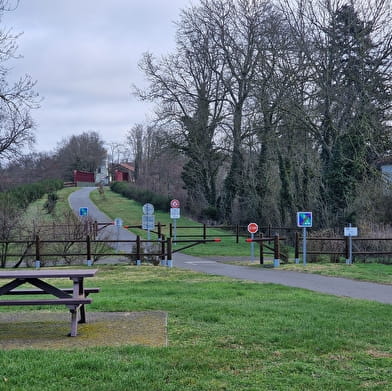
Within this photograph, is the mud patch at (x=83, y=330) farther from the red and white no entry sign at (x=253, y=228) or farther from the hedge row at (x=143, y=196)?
the hedge row at (x=143, y=196)

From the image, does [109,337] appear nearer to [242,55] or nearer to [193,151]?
[242,55]

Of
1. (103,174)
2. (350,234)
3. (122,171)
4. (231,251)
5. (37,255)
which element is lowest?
(231,251)

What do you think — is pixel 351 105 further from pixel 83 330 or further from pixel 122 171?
pixel 122 171

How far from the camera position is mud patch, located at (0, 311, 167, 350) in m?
6.86

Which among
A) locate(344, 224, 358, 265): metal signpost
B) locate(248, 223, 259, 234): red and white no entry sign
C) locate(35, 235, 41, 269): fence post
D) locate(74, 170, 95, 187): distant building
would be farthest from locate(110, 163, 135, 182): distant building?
locate(344, 224, 358, 265): metal signpost

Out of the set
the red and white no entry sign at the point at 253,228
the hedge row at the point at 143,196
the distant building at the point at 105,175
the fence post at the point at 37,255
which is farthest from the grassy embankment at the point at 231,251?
the distant building at the point at 105,175

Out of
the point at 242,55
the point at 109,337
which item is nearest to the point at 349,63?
the point at 242,55

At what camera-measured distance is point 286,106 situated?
33469 millimetres

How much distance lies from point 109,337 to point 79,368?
5.46ft

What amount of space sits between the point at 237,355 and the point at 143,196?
64.8 meters

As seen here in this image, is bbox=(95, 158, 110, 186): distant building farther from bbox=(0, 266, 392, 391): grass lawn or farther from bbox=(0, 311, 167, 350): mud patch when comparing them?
bbox=(0, 266, 392, 391): grass lawn

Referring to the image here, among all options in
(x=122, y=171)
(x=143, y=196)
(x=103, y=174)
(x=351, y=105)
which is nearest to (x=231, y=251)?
(x=351, y=105)

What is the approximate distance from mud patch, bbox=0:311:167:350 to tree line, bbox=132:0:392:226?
2236cm

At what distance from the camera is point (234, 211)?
47.0 metres
